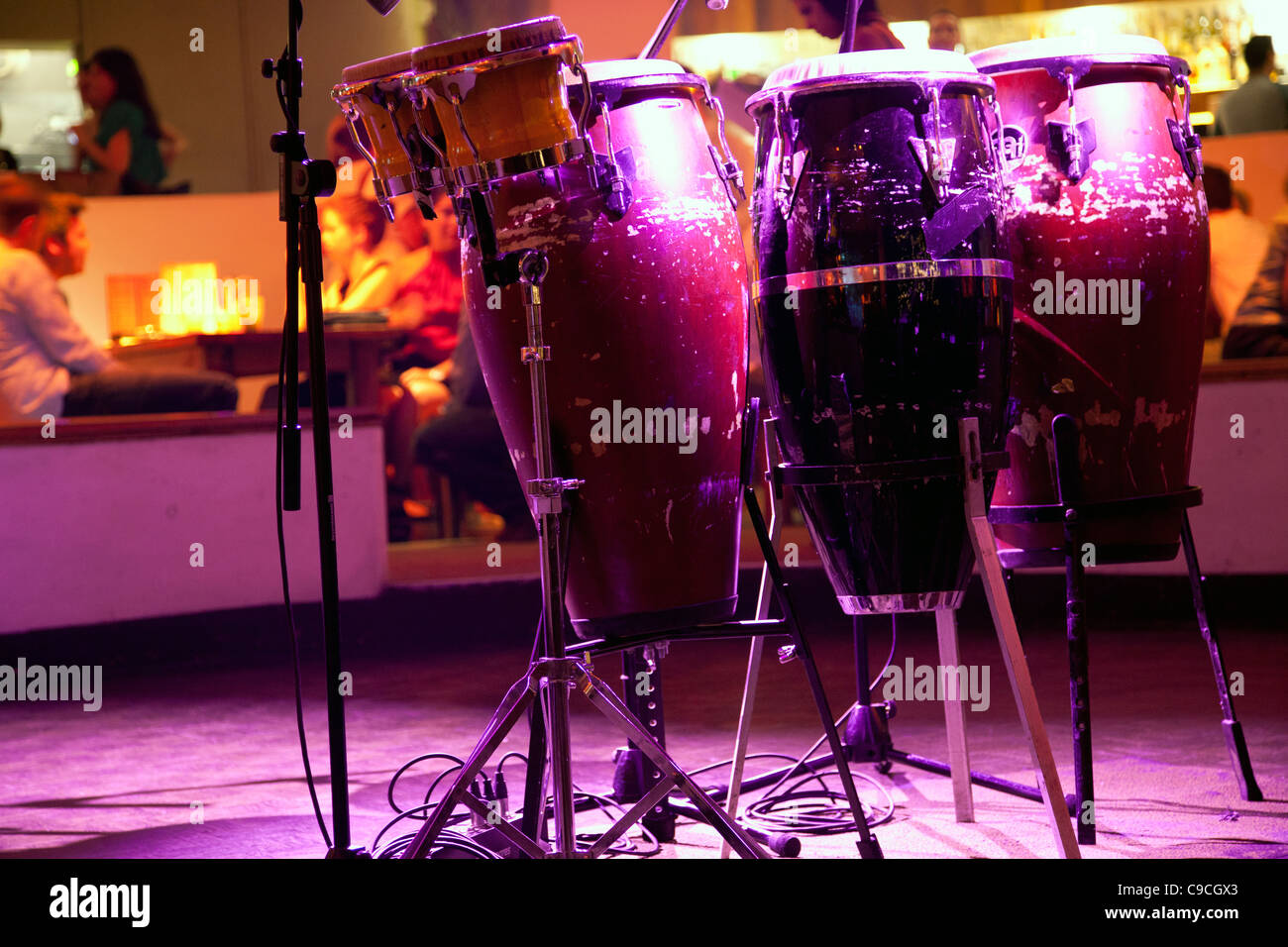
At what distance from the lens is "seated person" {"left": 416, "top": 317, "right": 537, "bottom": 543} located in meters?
5.55

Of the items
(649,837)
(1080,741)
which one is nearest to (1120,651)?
(1080,741)

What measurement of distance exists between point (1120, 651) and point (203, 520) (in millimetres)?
2933

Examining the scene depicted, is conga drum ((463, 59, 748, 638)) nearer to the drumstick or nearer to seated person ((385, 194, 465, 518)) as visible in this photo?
the drumstick

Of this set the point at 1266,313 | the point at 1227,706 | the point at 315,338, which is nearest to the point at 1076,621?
the point at 1227,706

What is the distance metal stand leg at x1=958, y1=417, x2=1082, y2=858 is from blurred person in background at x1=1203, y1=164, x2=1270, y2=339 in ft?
12.4

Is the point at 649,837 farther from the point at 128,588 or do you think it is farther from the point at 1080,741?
the point at 128,588

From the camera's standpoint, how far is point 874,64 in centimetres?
203

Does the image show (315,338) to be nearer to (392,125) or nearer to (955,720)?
(392,125)

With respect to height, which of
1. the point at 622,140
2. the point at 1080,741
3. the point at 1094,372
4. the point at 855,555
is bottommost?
the point at 1080,741

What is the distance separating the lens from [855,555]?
2.11 meters

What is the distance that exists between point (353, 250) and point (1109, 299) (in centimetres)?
472

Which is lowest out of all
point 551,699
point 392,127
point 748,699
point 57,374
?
point 748,699

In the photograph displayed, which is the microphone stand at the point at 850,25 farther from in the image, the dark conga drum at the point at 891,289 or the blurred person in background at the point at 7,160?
the blurred person in background at the point at 7,160

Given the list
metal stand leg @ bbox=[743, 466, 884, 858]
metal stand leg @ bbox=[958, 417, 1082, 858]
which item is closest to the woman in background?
metal stand leg @ bbox=[743, 466, 884, 858]
